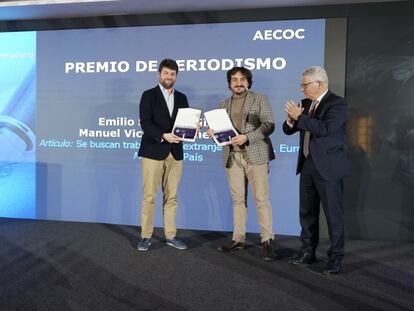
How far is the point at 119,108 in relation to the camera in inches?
177

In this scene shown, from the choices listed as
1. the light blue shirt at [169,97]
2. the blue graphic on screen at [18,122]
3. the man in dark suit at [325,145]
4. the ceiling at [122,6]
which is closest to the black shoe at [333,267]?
the man in dark suit at [325,145]

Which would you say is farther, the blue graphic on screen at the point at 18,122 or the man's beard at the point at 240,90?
the blue graphic on screen at the point at 18,122

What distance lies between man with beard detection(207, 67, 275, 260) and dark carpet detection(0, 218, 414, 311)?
369 millimetres

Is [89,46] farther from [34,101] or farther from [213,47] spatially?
[213,47]

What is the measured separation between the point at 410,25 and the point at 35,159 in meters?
4.17

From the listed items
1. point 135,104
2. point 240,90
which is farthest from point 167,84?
point 135,104

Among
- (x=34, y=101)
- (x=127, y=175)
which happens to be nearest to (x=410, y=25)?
(x=127, y=175)

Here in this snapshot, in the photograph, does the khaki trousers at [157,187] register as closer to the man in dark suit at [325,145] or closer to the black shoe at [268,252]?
the black shoe at [268,252]

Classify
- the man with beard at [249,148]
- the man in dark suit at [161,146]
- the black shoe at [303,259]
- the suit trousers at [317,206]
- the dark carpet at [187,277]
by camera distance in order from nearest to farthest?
the dark carpet at [187,277] < the suit trousers at [317,206] < the black shoe at [303,259] < the man with beard at [249,148] < the man in dark suit at [161,146]

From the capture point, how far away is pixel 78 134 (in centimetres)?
462

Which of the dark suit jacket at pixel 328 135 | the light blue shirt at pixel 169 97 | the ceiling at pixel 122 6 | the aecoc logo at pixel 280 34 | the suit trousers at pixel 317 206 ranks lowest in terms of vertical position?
the suit trousers at pixel 317 206

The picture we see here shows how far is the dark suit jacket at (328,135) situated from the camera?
2887 millimetres

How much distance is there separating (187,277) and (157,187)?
97cm

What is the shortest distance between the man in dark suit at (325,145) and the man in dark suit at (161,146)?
1.03m
